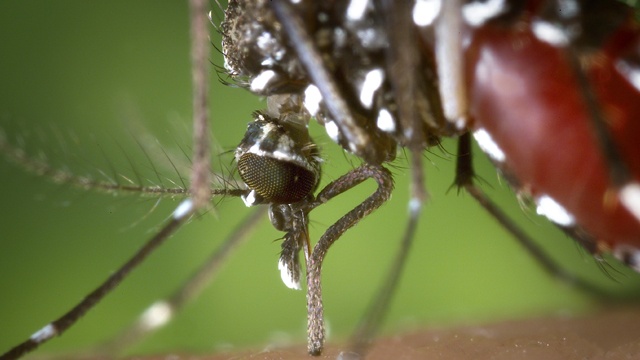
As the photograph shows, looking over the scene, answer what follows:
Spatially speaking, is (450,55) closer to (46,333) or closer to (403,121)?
(403,121)

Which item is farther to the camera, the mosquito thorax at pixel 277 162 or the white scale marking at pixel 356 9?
the mosquito thorax at pixel 277 162

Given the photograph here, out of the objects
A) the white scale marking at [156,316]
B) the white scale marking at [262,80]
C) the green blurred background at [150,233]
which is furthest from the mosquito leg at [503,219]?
the green blurred background at [150,233]

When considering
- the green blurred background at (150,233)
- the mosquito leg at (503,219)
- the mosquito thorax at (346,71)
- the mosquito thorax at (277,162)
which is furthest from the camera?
the green blurred background at (150,233)

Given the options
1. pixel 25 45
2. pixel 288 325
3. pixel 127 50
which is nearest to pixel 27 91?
pixel 25 45

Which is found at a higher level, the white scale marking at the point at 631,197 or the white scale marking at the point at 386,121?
the white scale marking at the point at 386,121

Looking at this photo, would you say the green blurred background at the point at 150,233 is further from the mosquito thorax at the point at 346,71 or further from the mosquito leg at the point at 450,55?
the mosquito leg at the point at 450,55

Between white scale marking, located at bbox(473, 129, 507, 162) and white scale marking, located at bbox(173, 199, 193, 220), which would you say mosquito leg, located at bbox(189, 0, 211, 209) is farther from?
white scale marking, located at bbox(473, 129, 507, 162)

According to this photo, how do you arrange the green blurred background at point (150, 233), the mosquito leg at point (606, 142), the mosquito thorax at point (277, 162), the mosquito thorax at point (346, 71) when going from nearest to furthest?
the mosquito leg at point (606, 142)
the mosquito thorax at point (346, 71)
the mosquito thorax at point (277, 162)
the green blurred background at point (150, 233)

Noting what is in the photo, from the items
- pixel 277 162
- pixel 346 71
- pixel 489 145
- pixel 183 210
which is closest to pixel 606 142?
pixel 489 145
